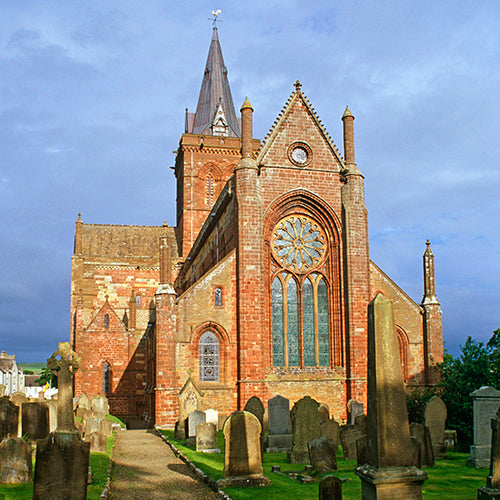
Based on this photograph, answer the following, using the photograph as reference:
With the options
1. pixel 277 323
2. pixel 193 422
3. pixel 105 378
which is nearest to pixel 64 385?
pixel 193 422

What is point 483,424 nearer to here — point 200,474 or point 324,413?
point 324,413

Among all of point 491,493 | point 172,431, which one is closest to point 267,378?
point 172,431

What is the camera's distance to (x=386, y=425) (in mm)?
7562

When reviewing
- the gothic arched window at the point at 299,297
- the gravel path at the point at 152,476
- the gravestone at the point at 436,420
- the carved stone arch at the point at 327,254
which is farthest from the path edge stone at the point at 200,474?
the carved stone arch at the point at 327,254

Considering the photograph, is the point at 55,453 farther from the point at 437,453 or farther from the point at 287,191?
the point at 287,191

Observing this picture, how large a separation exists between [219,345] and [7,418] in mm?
10256

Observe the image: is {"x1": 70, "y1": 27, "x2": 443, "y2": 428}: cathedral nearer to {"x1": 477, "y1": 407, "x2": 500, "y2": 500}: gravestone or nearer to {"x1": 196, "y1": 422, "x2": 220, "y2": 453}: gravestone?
{"x1": 196, "y1": 422, "x2": 220, "y2": 453}: gravestone

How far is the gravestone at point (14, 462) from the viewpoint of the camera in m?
11.4

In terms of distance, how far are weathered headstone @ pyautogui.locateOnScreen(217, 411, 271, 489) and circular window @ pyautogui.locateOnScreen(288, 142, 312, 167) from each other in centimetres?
1527

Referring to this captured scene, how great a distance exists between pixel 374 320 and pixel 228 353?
51.0 feet

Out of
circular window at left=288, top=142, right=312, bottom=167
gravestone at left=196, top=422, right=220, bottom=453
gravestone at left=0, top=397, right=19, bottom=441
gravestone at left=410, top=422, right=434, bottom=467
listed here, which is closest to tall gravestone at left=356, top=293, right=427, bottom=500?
gravestone at left=410, top=422, right=434, bottom=467

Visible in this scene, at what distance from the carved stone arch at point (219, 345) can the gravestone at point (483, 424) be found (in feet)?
35.1

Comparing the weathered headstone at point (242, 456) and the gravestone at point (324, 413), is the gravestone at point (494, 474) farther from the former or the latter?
the gravestone at point (324, 413)

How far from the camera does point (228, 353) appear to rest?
22.9 meters
